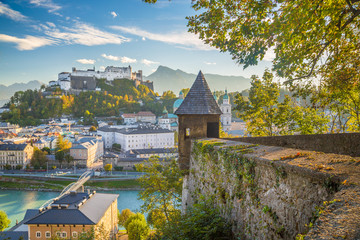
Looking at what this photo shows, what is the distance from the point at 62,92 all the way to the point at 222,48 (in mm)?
104587

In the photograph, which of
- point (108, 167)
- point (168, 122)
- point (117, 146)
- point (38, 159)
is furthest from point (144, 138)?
point (38, 159)

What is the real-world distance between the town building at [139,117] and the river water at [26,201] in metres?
54.3

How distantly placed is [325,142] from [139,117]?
292ft

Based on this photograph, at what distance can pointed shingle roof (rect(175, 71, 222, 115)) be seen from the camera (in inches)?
322

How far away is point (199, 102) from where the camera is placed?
27.5 feet

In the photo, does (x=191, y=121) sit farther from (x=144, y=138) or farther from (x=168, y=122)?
(x=168, y=122)

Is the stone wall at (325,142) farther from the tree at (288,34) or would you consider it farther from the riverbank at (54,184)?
the riverbank at (54,184)

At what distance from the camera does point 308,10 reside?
4.39m

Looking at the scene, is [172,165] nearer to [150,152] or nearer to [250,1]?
[250,1]

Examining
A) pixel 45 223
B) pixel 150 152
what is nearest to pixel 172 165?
pixel 45 223

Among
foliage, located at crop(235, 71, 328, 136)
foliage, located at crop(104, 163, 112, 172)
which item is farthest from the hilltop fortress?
foliage, located at crop(235, 71, 328, 136)

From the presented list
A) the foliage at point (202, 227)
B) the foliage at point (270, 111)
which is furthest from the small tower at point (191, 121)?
the foliage at point (270, 111)

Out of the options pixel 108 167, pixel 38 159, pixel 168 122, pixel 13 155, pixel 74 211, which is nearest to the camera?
pixel 74 211

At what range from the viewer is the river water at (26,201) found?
30359mm
